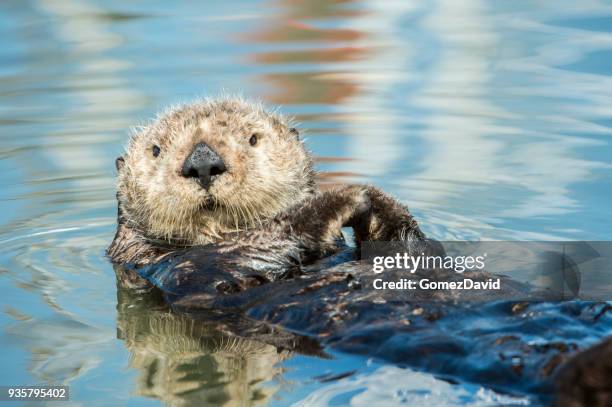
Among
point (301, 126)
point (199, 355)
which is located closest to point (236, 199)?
point (199, 355)

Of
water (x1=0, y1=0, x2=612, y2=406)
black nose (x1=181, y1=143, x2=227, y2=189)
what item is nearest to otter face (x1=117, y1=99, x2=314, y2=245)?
black nose (x1=181, y1=143, x2=227, y2=189)

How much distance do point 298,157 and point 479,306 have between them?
170 centimetres

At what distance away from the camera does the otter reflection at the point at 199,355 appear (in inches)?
159

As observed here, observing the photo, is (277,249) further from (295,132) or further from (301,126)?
(301,126)

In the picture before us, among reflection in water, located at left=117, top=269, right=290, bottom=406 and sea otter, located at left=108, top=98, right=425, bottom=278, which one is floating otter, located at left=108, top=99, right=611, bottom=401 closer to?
sea otter, located at left=108, top=98, right=425, bottom=278

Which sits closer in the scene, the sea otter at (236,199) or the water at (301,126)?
the water at (301,126)

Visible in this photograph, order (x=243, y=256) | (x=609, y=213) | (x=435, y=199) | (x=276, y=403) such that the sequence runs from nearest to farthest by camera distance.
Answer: (x=276, y=403) → (x=243, y=256) → (x=609, y=213) → (x=435, y=199)

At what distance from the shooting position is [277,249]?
16.7 ft

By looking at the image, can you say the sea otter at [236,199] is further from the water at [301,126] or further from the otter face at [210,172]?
the water at [301,126]

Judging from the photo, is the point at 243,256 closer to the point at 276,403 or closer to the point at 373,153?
the point at 276,403

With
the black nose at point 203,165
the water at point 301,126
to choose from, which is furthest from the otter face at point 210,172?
the water at point 301,126

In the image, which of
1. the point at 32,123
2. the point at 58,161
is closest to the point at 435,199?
the point at 58,161

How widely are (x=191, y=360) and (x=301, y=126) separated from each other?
4.46 metres

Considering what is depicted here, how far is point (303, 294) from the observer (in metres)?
4.63
